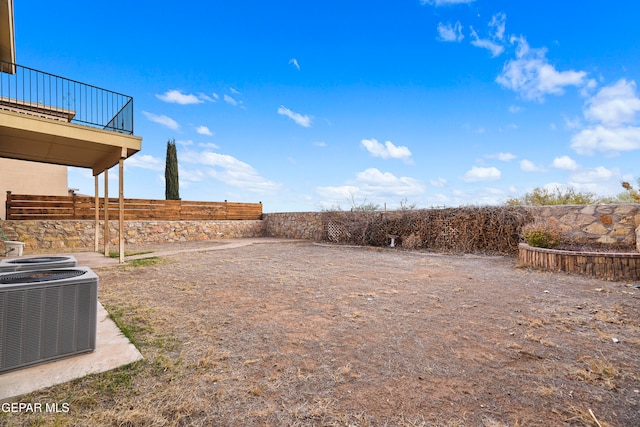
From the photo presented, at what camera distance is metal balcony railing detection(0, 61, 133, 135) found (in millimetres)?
7215

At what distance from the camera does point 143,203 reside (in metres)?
12.8

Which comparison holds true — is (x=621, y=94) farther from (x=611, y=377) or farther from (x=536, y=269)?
(x=611, y=377)

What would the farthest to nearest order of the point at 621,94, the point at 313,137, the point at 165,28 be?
the point at 313,137
the point at 165,28
the point at 621,94

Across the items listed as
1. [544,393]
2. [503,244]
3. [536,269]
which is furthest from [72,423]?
[503,244]

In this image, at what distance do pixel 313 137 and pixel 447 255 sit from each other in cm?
849

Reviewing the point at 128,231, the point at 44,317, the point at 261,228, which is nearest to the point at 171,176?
the point at 261,228

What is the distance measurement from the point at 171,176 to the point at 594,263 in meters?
20.5

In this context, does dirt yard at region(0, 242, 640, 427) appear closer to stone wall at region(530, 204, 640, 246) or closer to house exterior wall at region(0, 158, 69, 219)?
stone wall at region(530, 204, 640, 246)

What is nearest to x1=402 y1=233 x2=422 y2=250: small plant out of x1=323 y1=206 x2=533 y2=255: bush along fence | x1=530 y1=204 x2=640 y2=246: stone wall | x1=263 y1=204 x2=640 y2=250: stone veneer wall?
x1=323 y1=206 x2=533 y2=255: bush along fence

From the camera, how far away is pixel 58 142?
6656 millimetres

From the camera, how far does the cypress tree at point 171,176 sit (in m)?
18.9

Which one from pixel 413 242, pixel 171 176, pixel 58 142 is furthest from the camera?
pixel 171 176

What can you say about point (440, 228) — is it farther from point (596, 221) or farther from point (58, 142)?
point (58, 142)

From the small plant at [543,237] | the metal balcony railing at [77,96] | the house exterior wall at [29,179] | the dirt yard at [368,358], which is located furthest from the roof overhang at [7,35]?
the small plant at [543,237]
